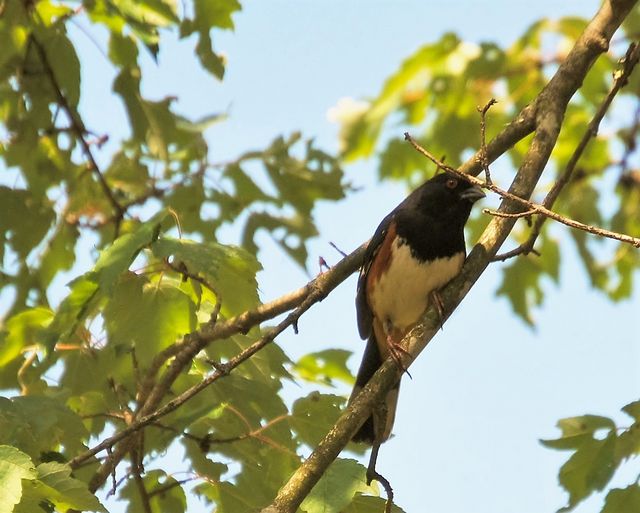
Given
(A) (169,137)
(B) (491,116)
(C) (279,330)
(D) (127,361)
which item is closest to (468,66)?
(B) (491,116)

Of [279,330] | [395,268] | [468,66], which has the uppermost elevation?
[468,66]

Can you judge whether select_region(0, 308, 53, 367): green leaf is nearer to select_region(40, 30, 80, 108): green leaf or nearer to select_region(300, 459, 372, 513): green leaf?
select_region(40, 30, 80, 108): green leaf

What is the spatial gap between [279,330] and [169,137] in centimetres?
232

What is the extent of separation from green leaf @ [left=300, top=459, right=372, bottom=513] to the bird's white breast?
1.34 meters

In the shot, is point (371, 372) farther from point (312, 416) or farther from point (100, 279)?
point (100, 279)

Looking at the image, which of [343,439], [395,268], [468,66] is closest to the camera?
[343,439]

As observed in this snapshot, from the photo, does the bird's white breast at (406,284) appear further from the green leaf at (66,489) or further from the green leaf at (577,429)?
the green leaf at (66,489)

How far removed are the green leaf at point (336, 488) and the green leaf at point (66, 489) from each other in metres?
0.55

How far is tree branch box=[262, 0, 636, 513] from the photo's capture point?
109 inches

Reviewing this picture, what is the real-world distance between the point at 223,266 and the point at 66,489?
102cm

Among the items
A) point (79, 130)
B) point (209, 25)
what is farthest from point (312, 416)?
point (79, 130)

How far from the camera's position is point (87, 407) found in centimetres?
386

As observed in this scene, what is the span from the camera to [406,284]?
4.35 metres

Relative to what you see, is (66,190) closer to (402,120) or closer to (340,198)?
(340,198)
